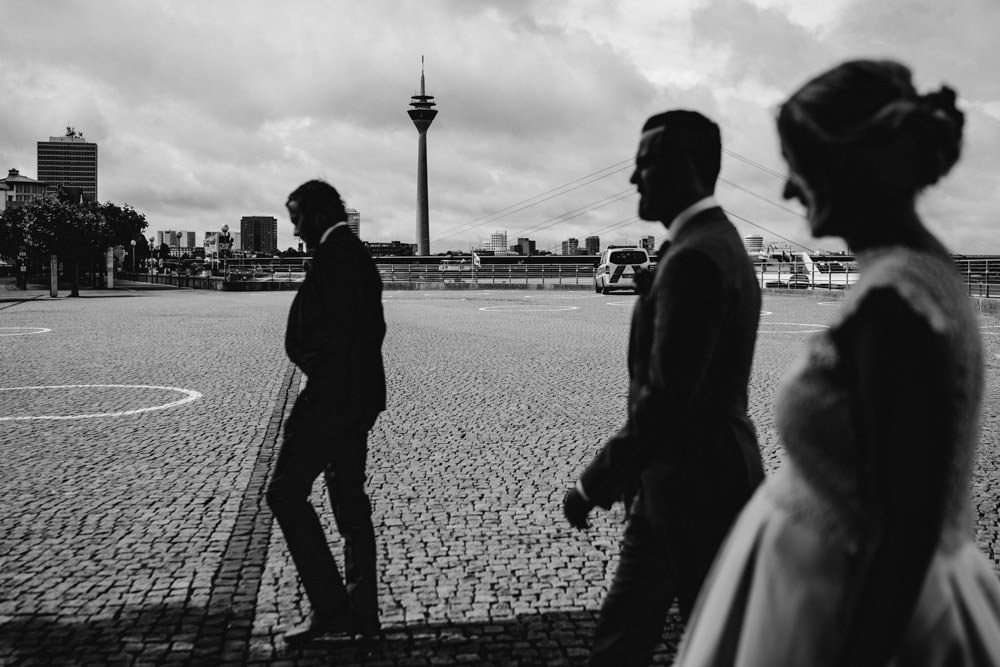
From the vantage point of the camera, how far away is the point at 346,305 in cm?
355

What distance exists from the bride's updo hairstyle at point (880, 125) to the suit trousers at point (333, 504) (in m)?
2.38

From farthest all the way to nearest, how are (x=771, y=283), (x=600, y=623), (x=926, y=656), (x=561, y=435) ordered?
(x=771, y=283) → (x=561, y=435) → (x=600, y=623) → (x=926, y=656)

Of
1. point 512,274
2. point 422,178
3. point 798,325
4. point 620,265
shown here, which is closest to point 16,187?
point 422,178

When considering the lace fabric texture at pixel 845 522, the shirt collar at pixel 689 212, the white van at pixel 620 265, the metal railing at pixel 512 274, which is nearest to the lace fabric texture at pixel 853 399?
the lace fabric texture at pixel 845 522

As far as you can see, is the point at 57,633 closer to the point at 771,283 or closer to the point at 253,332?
the point at 253,332

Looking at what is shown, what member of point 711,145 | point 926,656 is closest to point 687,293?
point 711,145

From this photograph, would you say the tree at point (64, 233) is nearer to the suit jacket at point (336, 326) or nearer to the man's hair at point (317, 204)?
the man's hair at point (317, 204)

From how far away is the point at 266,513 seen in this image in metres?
5.40

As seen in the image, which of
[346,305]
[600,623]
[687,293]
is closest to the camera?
[687,293]

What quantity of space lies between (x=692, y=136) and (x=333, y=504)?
2.01 m

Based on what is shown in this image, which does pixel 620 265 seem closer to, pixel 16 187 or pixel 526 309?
pixel 526 309

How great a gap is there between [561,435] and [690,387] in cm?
533

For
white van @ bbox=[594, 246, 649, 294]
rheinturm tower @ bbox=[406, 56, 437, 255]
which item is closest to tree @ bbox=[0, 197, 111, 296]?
white van @ bbox=[594, 246, 649, 294]

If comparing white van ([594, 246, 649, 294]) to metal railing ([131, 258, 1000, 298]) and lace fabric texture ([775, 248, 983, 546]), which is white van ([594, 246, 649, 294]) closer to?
metal railing ([131, 258, 1000, 298])
